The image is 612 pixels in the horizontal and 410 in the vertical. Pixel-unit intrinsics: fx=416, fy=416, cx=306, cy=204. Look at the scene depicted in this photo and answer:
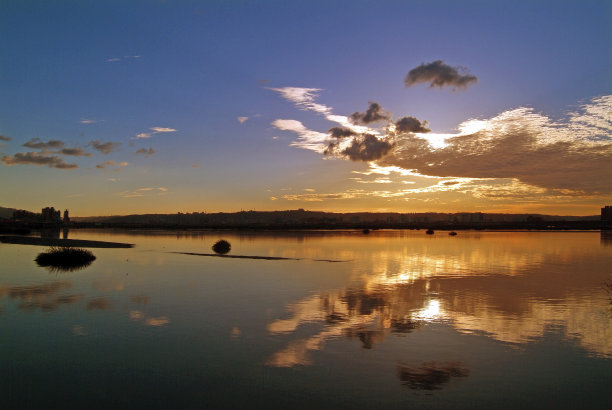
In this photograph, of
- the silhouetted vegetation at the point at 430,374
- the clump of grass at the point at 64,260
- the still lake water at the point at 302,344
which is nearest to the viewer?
the still lake water at the point at 302,344

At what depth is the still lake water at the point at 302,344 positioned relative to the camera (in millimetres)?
9344

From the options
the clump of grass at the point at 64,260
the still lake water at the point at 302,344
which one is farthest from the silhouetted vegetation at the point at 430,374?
the clump of grass at the point at 64,260

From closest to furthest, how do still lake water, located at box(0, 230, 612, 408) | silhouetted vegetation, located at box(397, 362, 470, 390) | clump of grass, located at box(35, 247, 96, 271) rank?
still lake water, located at box(0, 230, 612, 408) < silhouetted vegetation, located at box(397, 362, 470, 390) < clump of grass, located at box(35, 247, 96, 271)

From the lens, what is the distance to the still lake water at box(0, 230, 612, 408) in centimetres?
934

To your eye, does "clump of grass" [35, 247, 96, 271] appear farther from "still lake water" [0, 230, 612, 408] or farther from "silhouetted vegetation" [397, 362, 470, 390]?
"silhouetted vegetation" [397, 362, 470, 390]

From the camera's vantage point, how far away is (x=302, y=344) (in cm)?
1291

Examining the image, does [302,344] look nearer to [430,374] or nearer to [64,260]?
[430,374]

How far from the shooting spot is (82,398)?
355 inches

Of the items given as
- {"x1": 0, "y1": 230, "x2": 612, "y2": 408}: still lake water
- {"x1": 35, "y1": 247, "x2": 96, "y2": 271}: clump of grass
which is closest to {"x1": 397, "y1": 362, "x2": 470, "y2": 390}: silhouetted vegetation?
{"x1": 0, "y1": 230, "x2": 612, "y2": 408}: still lake water

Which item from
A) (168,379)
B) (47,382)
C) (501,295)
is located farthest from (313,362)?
(501,295)

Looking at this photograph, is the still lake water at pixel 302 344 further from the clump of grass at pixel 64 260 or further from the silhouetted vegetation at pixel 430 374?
the clump of grass at pixel 64 260

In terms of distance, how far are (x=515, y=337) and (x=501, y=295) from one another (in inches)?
324

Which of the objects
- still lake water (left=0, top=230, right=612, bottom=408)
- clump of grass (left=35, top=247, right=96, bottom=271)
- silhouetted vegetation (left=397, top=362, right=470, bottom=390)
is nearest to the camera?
still lake water (left=0, top=230, right=612, bottom=408)

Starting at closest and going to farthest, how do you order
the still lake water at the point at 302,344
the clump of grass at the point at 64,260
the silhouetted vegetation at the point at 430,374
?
1. the still lake water at the point at 302,344
2. the silhouetted vegetation at the point at 430,374
3. the clump of grass at the point at 64,260
